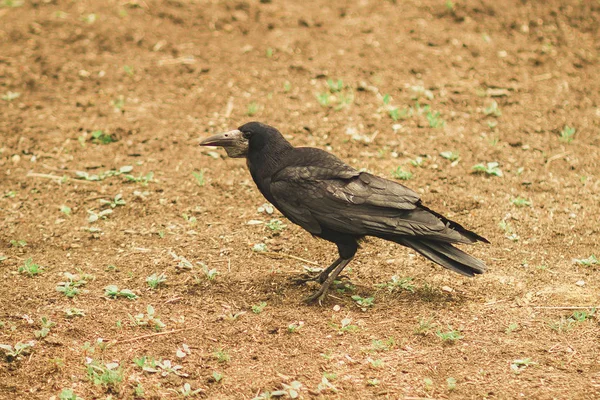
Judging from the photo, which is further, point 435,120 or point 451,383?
point 435,120

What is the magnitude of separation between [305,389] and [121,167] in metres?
3.61

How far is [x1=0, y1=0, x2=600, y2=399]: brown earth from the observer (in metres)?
4.23

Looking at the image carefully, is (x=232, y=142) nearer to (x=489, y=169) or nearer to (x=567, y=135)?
(x=489, y=169)

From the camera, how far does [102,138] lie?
734 cm

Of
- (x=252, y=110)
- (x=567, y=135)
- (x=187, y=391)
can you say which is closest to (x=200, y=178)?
(x=252, y=110)

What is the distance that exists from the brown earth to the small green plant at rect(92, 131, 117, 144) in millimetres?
30

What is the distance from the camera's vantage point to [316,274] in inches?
211

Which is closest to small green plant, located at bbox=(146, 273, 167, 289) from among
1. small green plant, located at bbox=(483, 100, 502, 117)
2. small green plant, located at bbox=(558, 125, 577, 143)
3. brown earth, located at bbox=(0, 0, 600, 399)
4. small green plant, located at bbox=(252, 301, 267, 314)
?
brown earth, located at bbox=(0, 0, 600, 399)

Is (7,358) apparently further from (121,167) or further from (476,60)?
(476,60)

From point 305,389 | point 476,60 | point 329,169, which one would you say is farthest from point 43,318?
point 476,60

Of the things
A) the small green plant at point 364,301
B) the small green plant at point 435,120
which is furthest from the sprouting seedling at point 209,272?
the small green plant at point 435,120

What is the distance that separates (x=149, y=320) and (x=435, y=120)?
391 centimetres

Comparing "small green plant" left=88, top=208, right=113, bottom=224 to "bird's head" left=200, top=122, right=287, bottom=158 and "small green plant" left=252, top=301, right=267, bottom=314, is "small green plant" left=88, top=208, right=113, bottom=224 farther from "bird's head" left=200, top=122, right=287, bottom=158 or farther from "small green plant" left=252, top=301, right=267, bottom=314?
"small green plant" left=252, top=301, right=267, bottom=314

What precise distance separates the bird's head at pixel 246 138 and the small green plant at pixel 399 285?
4.17 feet
